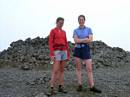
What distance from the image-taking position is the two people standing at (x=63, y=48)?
11922 mm

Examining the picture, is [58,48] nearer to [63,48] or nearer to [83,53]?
[63,48]

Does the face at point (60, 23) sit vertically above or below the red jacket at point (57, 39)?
above

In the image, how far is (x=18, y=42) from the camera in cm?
3062

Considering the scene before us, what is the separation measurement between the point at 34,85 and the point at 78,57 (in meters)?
2.65

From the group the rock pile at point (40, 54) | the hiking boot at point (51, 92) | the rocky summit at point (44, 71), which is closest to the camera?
the hiking boot at point (51, 92)

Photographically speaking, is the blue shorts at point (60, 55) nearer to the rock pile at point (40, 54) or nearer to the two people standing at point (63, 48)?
the two people standing at point (63, 48)

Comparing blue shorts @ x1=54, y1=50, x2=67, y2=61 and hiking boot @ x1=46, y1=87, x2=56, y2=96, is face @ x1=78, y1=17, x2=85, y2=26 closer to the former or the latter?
blue shorts @ x1=54, y1=50, x2=67, y2=61

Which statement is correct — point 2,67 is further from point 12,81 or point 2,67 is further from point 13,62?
point 12,81

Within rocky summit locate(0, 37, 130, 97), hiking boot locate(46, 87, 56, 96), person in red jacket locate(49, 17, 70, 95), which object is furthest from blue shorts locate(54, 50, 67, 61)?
rocky summit locate(0, 37, 130, 97)

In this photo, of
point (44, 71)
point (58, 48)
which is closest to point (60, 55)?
point (58, 48)

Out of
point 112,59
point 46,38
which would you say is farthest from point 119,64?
point 46,38

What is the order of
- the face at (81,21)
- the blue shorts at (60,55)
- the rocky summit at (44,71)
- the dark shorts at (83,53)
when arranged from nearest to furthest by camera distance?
the blue shorts at (60,55) < the face at (81,21) < the dark shorts at (83,53) < the rocky summit at (44,71)

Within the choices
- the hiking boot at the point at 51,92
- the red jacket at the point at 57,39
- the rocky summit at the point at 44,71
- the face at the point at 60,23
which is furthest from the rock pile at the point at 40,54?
the face at the point at 60,23

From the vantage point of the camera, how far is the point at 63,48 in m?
12.1
